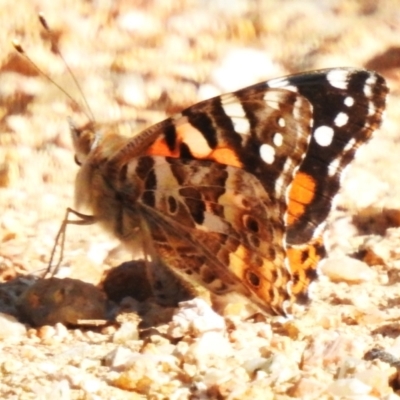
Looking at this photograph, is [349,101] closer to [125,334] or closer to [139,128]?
[125,334]

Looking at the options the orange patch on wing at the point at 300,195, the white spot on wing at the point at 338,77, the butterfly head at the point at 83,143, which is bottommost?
the orange patch on wing at the point at 300,195

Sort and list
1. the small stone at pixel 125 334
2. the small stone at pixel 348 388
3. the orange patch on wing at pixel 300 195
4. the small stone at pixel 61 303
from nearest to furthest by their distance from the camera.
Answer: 1. the small stone at pixel 348 388
2. the small stone at pixel 125 334
3. the small stone at pixel 61 303
4. the orange patch on wing at pixel 300 195

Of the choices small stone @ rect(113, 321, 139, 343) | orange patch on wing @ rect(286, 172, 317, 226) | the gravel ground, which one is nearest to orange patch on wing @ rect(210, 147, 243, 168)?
orange patch on wing @ rect(286, 172, 317, 226)

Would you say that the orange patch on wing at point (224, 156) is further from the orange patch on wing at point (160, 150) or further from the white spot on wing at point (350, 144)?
the white spot on wing at point (350, 144)

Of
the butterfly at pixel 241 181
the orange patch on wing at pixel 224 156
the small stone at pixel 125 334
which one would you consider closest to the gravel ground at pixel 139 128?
the small stone at pixel 125 334

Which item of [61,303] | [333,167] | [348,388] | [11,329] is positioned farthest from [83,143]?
[348,388]

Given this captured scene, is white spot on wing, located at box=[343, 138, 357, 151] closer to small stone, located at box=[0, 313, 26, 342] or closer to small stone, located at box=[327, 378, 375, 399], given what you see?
small stone, located at box=[327, 378, 375, 399]

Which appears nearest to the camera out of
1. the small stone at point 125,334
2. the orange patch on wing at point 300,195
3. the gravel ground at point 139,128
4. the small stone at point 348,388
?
the small stone at point 348,388
